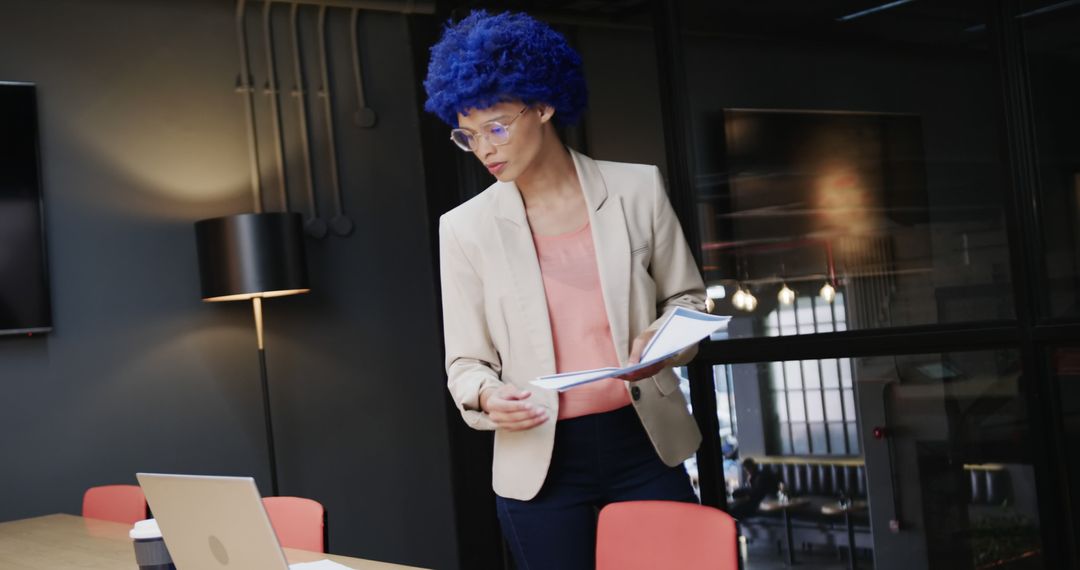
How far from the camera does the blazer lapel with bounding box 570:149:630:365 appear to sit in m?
2.33

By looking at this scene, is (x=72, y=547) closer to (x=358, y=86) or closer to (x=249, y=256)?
(x=249, y=256)

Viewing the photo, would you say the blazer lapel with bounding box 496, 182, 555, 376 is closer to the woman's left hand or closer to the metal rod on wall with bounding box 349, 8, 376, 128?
the woman's left hand

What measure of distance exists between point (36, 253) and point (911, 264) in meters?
3.16

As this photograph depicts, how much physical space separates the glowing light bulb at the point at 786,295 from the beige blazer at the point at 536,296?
156 centimetres

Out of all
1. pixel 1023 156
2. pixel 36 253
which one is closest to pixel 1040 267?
pixel 1023 156

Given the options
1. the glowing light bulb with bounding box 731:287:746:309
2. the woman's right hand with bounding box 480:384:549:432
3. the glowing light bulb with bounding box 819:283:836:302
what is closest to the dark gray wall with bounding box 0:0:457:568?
the glowing light bulb with bounding box 731:287:746:309

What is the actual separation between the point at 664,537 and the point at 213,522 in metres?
0.88

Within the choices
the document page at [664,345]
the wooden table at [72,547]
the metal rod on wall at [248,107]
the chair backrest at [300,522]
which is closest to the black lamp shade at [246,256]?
→ the metal rod on wall at [248,107]

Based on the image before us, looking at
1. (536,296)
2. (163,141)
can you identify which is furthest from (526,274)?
(163,141)

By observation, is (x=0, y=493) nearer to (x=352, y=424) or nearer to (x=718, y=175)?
(x=352, y=424)

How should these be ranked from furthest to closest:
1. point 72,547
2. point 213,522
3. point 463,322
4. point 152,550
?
point 72,547 → point 463,322 → point 152,550 → point 213,522

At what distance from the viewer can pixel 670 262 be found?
96.7 inches

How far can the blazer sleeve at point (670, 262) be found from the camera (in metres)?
2.44

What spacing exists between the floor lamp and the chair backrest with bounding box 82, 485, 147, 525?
85cm
